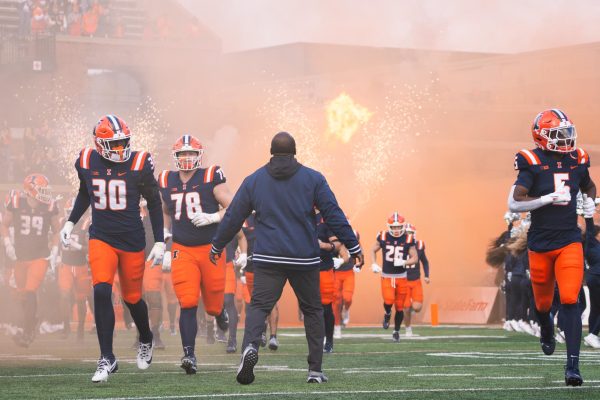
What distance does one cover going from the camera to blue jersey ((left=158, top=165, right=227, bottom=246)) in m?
9.61

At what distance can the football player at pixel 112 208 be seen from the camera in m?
8.56

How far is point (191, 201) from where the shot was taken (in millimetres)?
9750

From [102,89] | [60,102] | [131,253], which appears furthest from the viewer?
[102,89]

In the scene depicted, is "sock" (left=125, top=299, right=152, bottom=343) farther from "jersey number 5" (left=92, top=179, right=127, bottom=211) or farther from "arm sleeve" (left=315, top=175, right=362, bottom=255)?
"arm sleeve" (left=315, top=175, right=362, bottom=255)

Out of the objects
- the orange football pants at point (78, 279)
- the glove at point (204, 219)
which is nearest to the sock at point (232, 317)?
the glove at point (204, 219)

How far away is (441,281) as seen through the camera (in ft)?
106

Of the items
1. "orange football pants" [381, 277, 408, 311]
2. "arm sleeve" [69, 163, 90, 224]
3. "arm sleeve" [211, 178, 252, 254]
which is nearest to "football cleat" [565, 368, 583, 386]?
"arm sleeve" [211, 178, 252, 254]

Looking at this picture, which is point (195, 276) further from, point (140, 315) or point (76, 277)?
point (76, 277)

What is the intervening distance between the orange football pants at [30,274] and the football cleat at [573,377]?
26.2ft

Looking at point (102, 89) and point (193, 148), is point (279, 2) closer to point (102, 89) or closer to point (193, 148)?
point (193, 148)

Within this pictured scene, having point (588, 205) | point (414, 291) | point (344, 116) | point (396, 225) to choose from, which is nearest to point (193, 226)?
point (588, 205)

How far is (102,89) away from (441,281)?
10936mm

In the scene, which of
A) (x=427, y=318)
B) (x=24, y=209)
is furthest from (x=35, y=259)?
(x=427, y=318)

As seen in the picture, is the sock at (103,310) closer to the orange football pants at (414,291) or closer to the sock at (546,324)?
the sock at (546,324)
